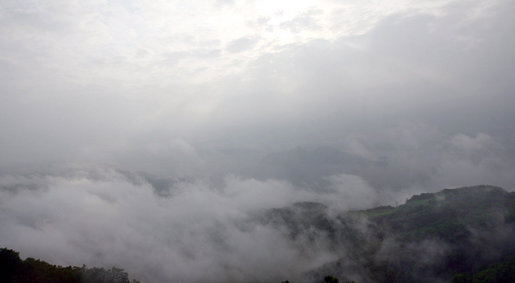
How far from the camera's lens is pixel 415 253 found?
197 metres

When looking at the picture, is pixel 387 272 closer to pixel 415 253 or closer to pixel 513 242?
pixel 415 253

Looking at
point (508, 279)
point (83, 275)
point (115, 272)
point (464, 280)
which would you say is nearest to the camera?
point (83, 275)

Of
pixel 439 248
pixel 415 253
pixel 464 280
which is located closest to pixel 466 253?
pixel 439 248

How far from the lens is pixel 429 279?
174375 millimetres

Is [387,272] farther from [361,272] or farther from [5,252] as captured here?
[5,252]

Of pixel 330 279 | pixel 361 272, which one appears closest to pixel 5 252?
pixel 330 279

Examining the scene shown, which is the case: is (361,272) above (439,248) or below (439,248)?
below

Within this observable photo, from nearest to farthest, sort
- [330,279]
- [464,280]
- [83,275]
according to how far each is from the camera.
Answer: [330,279] → [83,275] → [464,280]

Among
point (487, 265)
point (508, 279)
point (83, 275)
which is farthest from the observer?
point (487, 265)

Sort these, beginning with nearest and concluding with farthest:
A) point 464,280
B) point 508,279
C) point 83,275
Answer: point 83,275 → point 508,279 → point 464,280

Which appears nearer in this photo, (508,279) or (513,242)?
(508,279)

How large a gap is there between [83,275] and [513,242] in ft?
745

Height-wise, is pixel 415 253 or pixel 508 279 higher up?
pixel 415 253

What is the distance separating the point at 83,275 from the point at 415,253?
191m
